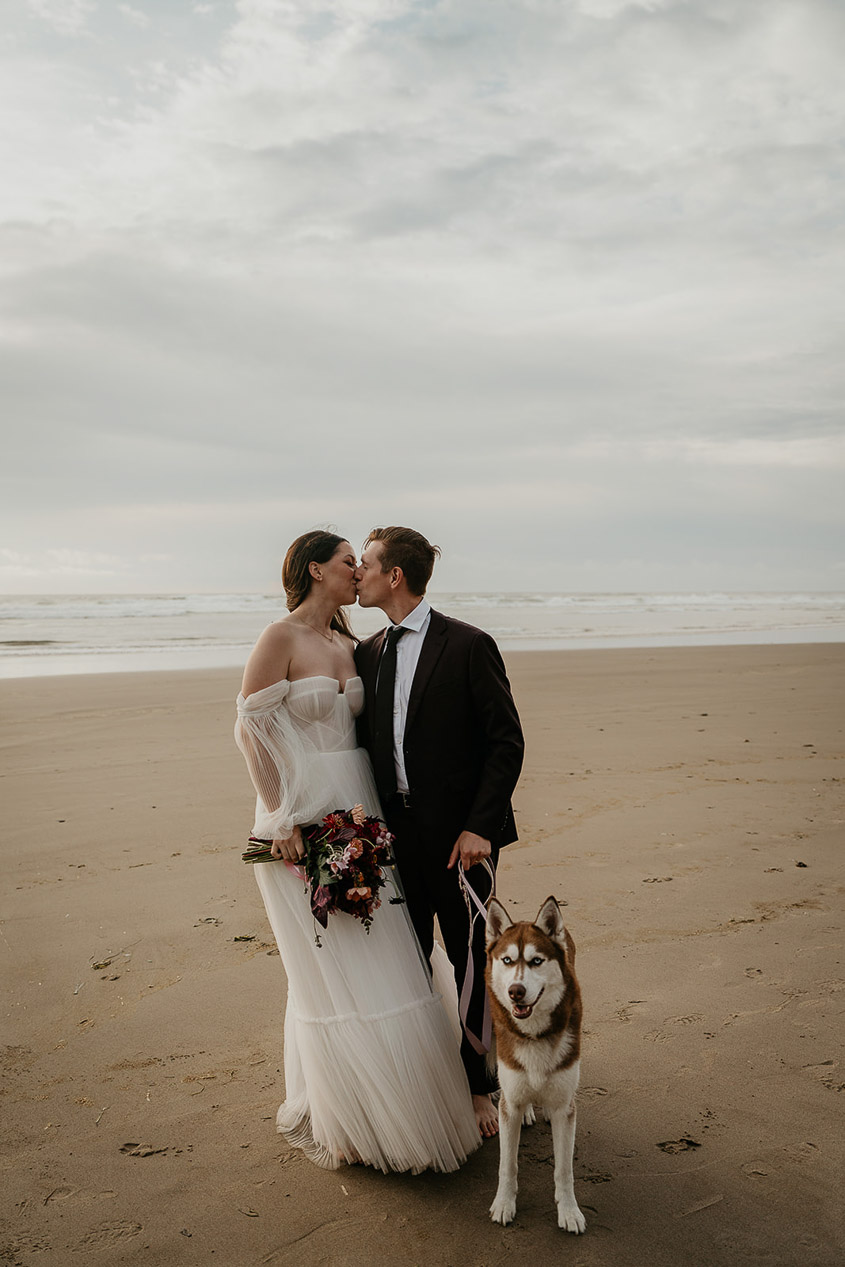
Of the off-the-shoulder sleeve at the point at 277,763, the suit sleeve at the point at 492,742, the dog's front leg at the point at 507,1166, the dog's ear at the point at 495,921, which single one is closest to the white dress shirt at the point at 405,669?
the suit sleeve at the point at 492,742

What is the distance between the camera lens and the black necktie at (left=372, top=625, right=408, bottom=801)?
3781 millimetres

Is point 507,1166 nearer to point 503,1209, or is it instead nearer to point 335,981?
point 503,1209

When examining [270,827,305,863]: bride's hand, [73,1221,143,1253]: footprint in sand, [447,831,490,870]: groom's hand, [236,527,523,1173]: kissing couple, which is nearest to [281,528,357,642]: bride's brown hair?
[236,527,523,1173]: kissing couple

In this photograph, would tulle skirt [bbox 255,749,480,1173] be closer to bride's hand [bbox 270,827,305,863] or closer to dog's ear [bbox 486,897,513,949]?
bride's hand [bbox 270,827,305,863]

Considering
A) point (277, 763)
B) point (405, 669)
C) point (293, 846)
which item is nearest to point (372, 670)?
point (405, 669)

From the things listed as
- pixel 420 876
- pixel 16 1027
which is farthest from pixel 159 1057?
pixel 420 876

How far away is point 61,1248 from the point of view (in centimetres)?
308

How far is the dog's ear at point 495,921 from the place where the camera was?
325cm

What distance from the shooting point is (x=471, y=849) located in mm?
Answer: 3674

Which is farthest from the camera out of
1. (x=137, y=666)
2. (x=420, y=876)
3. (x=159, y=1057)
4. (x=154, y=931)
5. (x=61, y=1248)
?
(x=137, y=666)

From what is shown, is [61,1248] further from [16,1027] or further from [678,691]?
[678,691]

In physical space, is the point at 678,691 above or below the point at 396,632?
below

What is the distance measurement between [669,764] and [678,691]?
5.69 metres

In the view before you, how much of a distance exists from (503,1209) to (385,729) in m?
1.79
